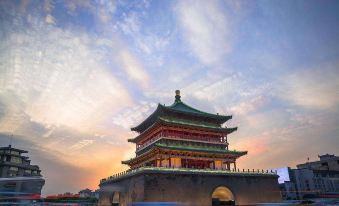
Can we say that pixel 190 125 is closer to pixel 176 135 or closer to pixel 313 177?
pixel 176 135

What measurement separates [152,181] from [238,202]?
43.4 feet

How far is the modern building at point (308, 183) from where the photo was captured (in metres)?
60.2

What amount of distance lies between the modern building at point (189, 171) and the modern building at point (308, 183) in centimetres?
2625

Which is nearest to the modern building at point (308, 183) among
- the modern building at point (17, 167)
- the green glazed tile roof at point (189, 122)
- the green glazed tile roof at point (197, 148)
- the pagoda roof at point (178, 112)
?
the green glazed tile roof at point (197, 148)

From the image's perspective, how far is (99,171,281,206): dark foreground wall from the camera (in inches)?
1275

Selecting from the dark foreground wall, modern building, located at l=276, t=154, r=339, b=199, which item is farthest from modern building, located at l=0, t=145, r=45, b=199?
modern building, located at l=276, t=154, r=339, b=199

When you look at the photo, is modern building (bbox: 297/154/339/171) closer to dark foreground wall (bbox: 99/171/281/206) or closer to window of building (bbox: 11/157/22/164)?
dark foreground wall (bbox: 99/171/281/206)

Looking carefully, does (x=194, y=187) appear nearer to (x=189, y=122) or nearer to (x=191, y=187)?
(x=191, y=187)

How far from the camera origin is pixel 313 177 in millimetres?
61031

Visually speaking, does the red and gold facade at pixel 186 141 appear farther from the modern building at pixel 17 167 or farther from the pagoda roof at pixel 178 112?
the modern building at pixel 17 167

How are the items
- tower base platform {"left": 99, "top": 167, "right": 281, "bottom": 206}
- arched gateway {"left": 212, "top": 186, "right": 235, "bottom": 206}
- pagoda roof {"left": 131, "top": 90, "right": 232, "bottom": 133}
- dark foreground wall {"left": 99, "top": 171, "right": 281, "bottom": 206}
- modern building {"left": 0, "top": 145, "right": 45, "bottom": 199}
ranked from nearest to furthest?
dark foreground wall {"left": 99, "top": 171, "right": 281, "bottom": 206} → tower base platform {"left": 99, "top": 167, "right": 281, "bottom": 206} → arched gateway {"left": 212, "top": 186, "right": 235, "bottom": 206} → pagoda roof {"left": 131, "top": 90, "right": 232, "bottom": 133} → modern building {"left": 0, "top": 145, "right": 45, "bottom": 199}

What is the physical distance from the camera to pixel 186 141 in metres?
39.0

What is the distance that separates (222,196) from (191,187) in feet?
20.2

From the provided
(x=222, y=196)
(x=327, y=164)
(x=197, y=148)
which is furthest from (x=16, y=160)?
(x=327, y=164)
